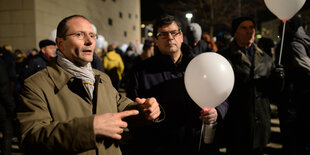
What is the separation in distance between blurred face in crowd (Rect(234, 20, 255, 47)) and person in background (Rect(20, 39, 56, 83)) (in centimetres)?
304

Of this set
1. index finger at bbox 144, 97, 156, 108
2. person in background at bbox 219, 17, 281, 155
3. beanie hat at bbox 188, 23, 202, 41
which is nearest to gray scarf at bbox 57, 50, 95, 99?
index finger at bbox 144, 97, 156, 108

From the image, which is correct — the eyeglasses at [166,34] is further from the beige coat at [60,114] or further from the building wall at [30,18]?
the building wall at [30,18]

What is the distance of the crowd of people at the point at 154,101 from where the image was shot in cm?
128

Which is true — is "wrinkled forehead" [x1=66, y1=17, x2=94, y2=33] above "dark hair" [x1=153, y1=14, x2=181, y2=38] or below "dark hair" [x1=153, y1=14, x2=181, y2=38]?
below

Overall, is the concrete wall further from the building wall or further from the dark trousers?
the dark trousers

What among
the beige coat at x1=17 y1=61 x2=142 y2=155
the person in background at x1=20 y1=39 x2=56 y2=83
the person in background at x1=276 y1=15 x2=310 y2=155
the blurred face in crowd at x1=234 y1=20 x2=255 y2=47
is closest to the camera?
the beige coat at x1=17 y1=61 x2=142 y2=155

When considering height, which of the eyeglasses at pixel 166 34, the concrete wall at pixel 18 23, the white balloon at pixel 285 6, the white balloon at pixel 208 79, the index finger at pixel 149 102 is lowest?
the index finger at pixel 149 102

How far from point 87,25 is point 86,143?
0.86m

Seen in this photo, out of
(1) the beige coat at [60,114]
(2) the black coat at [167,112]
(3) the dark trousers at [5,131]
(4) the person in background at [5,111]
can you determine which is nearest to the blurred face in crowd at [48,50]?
(4) the person in background at [5,111]

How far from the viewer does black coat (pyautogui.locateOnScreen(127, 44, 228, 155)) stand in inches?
80.1

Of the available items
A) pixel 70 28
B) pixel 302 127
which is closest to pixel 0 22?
pixel 70 28

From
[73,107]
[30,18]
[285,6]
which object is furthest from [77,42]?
[30,18]

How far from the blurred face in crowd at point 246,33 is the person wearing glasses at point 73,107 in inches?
71.0

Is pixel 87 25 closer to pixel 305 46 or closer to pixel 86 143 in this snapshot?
pixel 86 143
